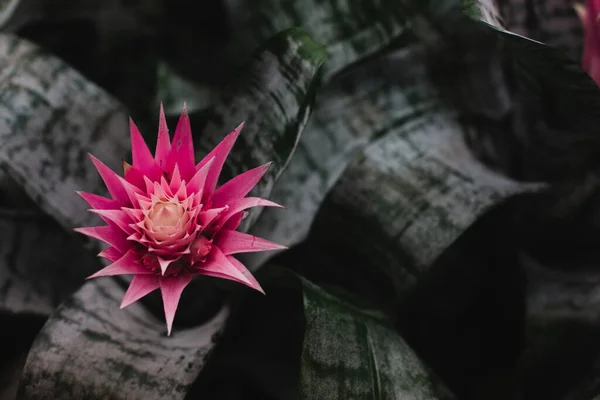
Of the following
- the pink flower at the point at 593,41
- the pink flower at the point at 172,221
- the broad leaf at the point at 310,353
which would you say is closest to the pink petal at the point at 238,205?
the pink flower at the point at 172,221

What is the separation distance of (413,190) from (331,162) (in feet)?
0.46

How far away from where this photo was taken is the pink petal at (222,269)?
452 millimetres

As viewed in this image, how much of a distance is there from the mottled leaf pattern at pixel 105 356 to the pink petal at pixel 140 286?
0.46ft

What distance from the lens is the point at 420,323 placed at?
32.8 inches

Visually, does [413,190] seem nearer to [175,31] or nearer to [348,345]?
[348,345]

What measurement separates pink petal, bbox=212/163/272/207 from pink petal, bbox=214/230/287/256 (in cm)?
3

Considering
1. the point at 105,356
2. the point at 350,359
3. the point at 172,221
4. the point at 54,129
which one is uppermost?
the point at 54,129

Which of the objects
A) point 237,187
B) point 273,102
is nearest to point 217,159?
point 237,187

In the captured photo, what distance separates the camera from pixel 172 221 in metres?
0.47

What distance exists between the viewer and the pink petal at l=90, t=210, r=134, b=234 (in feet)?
1.55

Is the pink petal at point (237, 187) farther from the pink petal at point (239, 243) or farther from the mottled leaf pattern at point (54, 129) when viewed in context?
the mottled leaf pattern at point (54, 129)

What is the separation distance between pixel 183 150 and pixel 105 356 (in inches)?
9.7

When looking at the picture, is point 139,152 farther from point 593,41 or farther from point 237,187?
point 593,41

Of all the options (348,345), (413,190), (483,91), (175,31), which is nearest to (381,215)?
(413,190)
